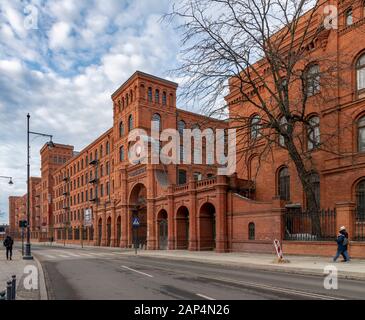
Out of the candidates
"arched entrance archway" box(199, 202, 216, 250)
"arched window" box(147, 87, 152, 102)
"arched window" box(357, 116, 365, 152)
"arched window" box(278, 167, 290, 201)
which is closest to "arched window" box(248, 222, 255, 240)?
"arched window" box(278, 167, 290, 201)

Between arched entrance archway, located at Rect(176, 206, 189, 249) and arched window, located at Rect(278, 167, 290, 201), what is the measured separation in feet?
30.2

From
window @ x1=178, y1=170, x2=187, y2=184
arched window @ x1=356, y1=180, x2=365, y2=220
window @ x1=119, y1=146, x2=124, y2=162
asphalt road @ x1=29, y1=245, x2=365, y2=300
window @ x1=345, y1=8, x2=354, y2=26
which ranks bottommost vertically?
asphalt road @ x1=29, y1=245, x2=365, y2=300

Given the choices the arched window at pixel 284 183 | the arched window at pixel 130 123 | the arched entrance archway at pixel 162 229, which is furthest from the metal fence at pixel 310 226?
the arched window at pixel 130 123

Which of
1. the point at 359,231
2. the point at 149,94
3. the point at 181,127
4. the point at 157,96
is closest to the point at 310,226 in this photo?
the point at 359,231

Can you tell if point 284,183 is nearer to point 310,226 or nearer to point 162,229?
point 310,226

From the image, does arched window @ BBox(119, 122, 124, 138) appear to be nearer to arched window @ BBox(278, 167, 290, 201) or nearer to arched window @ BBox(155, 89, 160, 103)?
arched window @ BBox(155, 89, 160, 103)

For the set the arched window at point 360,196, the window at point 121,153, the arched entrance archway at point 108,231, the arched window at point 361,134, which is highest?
the window at point 121,153

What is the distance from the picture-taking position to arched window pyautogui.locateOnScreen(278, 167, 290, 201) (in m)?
33.8

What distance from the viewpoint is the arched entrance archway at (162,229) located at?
41.8 metres

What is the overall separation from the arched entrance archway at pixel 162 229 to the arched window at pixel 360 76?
878 inches

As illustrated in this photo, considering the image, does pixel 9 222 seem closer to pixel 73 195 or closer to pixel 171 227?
pixel 73 195

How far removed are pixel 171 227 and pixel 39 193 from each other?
83466 mm

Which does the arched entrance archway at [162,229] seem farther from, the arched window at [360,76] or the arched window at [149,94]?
the arched window at [360,76]
